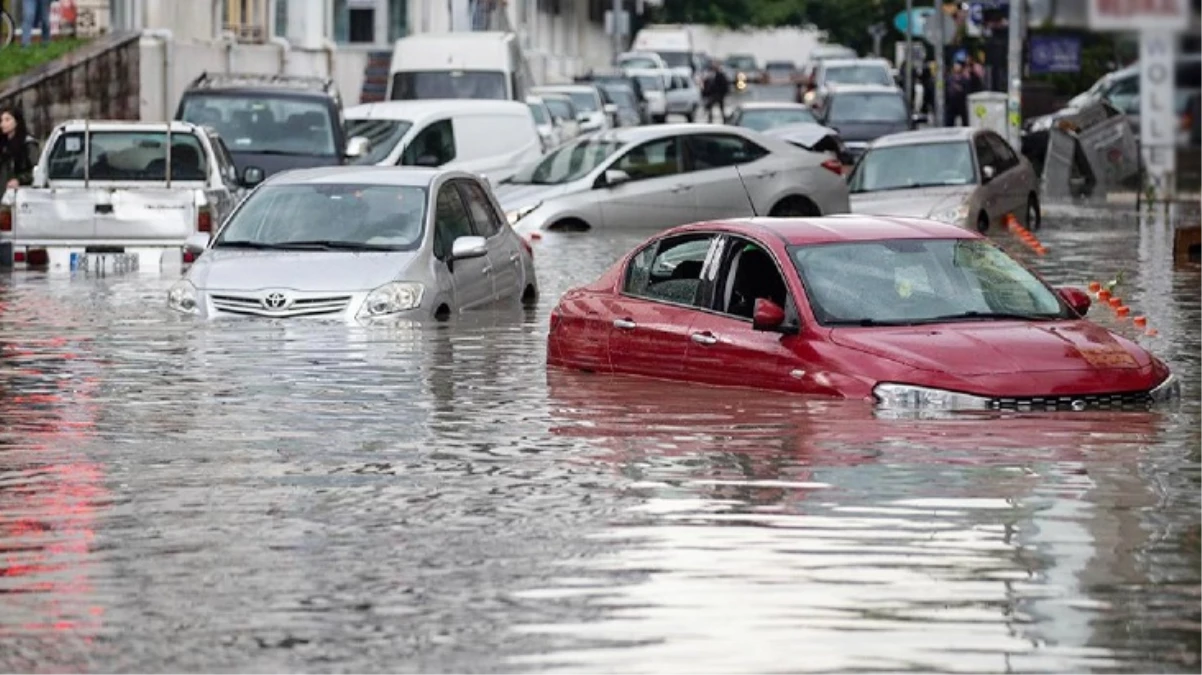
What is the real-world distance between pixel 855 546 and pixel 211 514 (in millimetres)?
2475

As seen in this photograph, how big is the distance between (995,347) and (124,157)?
50.1 ft

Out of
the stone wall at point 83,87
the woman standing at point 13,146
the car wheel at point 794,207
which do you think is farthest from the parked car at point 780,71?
the woman standing at point 13,146

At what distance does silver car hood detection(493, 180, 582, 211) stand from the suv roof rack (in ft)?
7.55

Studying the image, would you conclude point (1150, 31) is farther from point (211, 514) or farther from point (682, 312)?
point (682, 312)

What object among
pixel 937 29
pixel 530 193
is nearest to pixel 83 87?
pixel 530 193

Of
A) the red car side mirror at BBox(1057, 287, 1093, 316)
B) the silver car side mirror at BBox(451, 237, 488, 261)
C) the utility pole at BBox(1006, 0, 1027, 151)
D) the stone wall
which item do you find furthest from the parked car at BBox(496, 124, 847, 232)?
the red car side mirror at BBox(1057, 287, 1093, 316)

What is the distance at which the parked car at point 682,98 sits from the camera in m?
82.4

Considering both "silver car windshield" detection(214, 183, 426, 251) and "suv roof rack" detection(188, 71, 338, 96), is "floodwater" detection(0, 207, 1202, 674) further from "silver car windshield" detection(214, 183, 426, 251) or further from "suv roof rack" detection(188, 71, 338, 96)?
"suv roof rack" detection(188, 71, 338, 96)

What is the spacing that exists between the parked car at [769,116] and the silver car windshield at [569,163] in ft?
58.9

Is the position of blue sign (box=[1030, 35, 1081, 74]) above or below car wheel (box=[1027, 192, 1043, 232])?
above

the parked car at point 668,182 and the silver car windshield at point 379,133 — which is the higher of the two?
the silver car windshield at point 379,133

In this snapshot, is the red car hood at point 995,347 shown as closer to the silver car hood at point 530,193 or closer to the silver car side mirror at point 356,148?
the silver car side mirror at point 356,148

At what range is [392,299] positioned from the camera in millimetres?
19750

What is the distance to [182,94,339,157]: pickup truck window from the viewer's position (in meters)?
32.2
